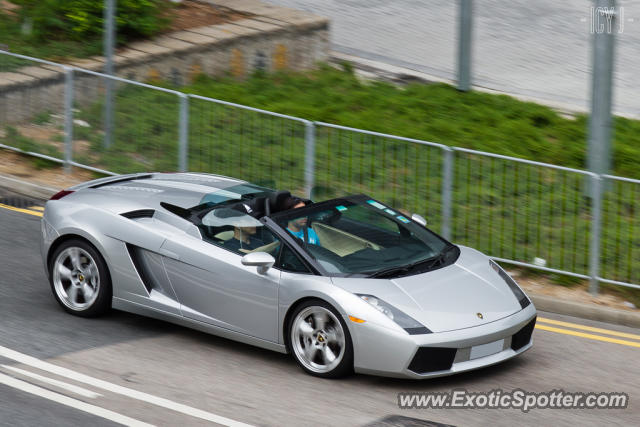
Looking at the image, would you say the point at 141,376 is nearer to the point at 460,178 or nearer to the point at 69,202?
the point at 69,202

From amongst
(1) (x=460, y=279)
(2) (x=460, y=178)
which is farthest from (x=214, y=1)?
(1) (x=460, y=279)

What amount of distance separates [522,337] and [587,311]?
1.94 meters

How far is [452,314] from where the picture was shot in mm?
7711

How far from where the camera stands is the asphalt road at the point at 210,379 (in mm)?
7203

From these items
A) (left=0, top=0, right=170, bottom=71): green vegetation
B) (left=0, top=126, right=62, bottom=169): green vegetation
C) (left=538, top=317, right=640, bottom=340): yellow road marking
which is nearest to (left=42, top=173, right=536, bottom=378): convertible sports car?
(left=538, top=317, right=640, bottom=340): yellow road marking

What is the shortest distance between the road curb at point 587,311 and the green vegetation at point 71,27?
9.33 m

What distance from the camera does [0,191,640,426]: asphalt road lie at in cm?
720

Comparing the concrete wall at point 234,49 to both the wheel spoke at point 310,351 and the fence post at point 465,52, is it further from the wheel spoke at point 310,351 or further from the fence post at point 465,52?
the wheel spoke at point 310,351

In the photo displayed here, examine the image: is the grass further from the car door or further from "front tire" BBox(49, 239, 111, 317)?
the car door

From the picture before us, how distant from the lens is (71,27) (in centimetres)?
1716

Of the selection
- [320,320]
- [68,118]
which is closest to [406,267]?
[320,320]

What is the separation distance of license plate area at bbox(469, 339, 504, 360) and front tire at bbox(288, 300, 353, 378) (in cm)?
89

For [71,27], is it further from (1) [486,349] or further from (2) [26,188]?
(1) [486,349]

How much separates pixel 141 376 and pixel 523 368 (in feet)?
9.62
